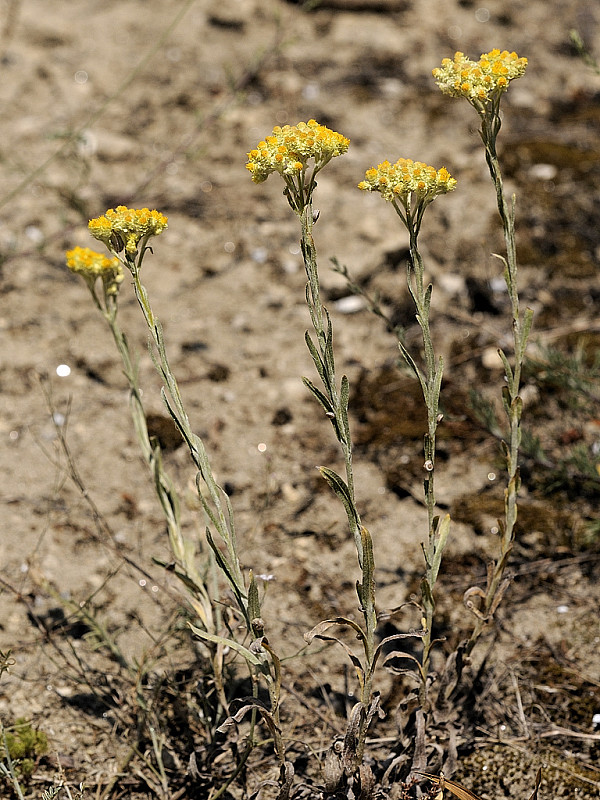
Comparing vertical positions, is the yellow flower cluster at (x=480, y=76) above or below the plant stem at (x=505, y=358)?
above

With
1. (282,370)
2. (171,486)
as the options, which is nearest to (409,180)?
(171,486)

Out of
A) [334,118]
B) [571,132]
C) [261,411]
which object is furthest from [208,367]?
[571,132]

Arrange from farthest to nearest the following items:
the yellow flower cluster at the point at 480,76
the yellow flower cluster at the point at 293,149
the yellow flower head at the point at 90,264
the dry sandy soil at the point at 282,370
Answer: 1. the dry sandy soil at the point at 282,370
2. the yellow flower head at the point at 90,264
3. the yellow flower cluster at the point at 480,76
4. the yellow flower cluster at the point at 293,149

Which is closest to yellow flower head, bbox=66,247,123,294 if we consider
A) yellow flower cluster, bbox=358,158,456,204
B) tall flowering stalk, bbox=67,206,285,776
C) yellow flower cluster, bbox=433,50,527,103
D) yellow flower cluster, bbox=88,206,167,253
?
tall flowering stalk, bbox=67,206,285,776

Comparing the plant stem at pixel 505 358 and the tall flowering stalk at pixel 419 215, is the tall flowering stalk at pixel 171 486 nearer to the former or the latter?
Result: the tall flowering stalk at pixel 419 215

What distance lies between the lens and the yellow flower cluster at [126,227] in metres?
1.34

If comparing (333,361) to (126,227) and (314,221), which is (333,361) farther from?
(126,227)

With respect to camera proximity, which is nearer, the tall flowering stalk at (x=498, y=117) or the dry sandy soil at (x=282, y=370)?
the tall flowering stalk at (x=498, y=117)

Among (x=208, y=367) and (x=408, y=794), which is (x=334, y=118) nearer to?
(x=208, y=367)

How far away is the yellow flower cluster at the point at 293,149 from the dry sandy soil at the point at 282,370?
100cm

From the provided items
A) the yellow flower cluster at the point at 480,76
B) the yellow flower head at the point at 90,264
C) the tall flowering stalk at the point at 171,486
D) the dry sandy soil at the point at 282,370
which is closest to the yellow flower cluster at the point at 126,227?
the tall flowering stalk at the point at 171,486

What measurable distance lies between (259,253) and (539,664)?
199 cm

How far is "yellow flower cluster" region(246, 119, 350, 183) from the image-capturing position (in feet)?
4.24

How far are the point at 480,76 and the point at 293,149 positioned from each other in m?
0.41
